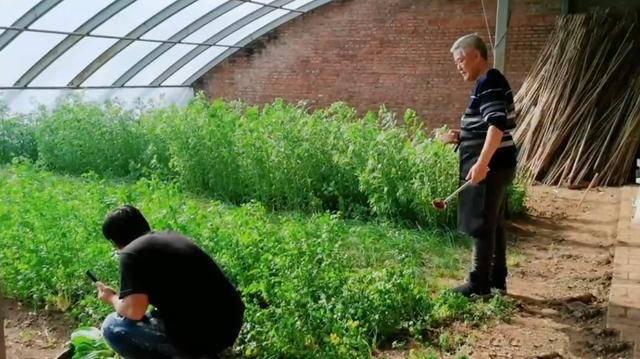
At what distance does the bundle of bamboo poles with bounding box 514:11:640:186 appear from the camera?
25.7ft

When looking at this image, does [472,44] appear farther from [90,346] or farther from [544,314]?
[90,346]

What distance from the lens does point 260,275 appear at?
312 centimetres

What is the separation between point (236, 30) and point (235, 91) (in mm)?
1648

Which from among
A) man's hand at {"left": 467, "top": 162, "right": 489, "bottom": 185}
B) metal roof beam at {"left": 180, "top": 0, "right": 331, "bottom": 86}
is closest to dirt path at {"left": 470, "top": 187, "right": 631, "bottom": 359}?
man's hand at {"left": 467, "top": 162, "right": 489, "bottom": 185}

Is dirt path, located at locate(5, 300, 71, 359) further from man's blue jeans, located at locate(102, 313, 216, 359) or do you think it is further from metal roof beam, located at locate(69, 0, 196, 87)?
metal roof beam, located at locate(69, 0, 196, 87)

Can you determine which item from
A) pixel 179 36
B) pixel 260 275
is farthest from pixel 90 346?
pixel 179 36

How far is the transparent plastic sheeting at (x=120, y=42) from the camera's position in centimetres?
905

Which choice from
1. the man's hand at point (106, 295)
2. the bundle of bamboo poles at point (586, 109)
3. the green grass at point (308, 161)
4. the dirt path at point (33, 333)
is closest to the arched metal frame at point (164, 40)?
the green grass at point (308, 161)

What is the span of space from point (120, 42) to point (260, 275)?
8.73 m

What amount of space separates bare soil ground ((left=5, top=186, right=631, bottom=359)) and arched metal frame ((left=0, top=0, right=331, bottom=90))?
6559mm

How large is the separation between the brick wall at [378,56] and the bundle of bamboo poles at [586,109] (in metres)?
2.32

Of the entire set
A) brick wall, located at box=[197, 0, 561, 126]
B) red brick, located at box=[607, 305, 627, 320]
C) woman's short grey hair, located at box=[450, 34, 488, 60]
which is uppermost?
brick wall, located at box=[197, 0, 561, 126]

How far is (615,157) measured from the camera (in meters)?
7.73

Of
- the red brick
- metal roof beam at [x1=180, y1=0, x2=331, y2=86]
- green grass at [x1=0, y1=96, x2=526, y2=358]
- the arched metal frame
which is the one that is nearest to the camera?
the red brick
